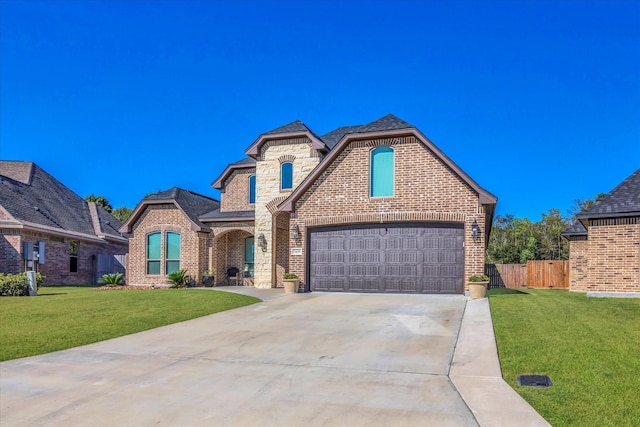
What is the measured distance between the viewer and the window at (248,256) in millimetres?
22891

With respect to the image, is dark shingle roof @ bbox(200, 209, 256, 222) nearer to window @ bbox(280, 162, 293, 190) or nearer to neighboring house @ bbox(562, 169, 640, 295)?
window @ bbox(280, 162, 293, 190)

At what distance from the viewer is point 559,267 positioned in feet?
83.3

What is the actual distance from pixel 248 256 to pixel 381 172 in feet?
30.5

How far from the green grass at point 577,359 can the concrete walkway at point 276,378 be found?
0.30 m

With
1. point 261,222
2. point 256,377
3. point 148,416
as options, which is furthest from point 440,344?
point 261,222

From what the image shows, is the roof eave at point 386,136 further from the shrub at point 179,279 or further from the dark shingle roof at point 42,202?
the dark shingle roof at point 42,202

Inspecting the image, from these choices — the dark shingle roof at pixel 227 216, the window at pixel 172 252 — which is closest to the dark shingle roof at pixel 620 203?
the dark shingle roof at pixel 227 216

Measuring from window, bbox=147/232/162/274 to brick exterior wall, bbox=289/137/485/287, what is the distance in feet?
29.4

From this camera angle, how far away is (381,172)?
16875 mm

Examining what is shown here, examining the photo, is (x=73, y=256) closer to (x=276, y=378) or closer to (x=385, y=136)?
(x=385, y=136)

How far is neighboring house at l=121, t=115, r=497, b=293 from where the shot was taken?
15539 mm

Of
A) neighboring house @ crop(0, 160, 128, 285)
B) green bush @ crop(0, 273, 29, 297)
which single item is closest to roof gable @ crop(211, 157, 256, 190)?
neighboring house @ crop(0, 160, 128, 285)

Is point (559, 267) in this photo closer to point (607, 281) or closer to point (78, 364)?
point (607, 281)

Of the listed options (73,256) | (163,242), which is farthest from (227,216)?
(73,256)
